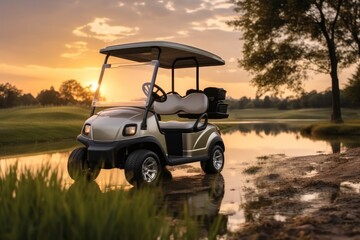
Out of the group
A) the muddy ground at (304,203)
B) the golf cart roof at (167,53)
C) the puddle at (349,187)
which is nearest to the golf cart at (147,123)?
the golf cart roof at (167,53)

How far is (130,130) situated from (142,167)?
73cm

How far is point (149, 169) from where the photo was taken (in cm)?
912

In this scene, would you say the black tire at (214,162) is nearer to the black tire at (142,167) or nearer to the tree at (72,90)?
the black tire at (142,167)

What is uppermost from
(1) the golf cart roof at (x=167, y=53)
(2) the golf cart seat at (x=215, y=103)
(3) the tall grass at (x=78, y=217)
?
(1) the golf cart roof at (x=167, y=53)

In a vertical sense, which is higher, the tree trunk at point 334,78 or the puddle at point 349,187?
the tree trunk at point 334,78

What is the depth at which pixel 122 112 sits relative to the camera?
955 cm

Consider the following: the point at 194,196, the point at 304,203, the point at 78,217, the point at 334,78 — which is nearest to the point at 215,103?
the point at 194,196

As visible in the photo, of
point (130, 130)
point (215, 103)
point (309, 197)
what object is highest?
point (215, 103)

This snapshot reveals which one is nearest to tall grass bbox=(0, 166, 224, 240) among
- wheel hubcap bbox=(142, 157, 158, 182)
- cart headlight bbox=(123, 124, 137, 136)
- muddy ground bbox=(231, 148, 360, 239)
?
muddy ground bbox=(231, 148, 360, 239)

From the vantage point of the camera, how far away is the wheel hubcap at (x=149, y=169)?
29.3ft

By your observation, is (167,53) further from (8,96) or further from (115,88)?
(8,96)

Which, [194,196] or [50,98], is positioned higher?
[50,98]

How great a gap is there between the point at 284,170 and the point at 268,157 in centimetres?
363

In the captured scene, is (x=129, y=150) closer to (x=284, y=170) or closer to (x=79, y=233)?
(x=284, y=170)
